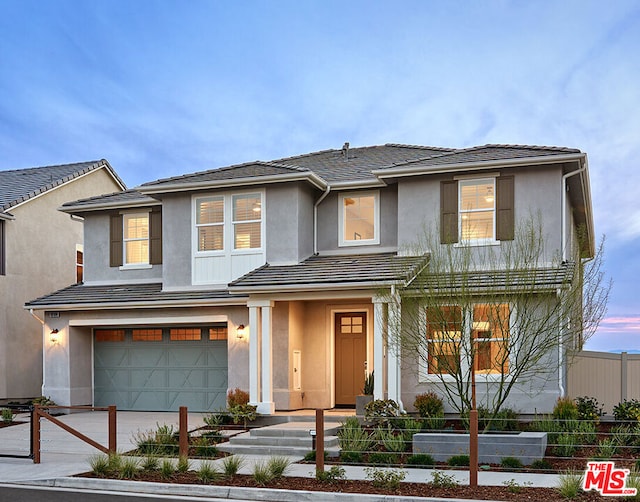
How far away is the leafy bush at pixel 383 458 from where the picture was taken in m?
→ 13.0

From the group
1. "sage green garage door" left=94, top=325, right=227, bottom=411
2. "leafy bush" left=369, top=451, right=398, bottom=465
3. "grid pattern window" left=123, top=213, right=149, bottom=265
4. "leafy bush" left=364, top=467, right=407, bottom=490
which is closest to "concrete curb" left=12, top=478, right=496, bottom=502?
"leafy bush" left=364, top=467, right=407, bottom=490

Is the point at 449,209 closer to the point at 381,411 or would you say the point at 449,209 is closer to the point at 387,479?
the point at 381,411

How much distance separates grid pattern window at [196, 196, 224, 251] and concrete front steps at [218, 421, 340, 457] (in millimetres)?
5735

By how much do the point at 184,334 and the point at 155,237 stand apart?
294 cm

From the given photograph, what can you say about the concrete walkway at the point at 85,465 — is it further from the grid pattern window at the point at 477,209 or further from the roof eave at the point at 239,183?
the grid pattern window at the point at 477,209

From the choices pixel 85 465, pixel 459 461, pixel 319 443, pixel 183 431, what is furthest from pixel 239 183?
pixel 459 461

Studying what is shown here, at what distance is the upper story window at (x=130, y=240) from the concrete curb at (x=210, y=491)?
34.6 feet

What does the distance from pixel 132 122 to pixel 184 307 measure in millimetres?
141178

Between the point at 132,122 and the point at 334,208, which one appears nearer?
the point at 334,208

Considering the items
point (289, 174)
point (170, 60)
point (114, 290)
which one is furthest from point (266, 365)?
point (170, 60)

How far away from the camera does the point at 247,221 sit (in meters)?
19.3

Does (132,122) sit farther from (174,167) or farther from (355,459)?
(355,459)

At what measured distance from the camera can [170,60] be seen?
98.1 m

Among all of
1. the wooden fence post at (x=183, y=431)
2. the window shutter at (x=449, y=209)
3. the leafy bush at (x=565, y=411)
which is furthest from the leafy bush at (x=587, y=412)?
the wooden fence post at (x=183, y=431)
